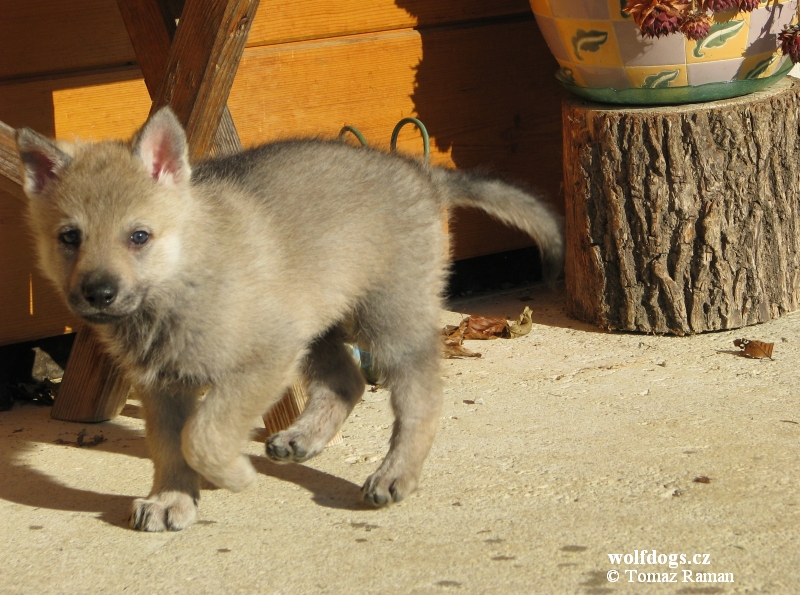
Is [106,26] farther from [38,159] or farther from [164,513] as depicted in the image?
[164,513]

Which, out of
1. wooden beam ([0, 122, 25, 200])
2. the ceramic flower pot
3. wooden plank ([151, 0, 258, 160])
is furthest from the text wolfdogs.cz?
wooden beam ([0, 122, 25, 200])

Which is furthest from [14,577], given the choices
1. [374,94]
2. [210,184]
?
[374,94]

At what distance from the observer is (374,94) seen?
4383mm

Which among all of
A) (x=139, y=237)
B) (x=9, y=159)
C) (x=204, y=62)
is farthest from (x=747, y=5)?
(x=9, y=159)

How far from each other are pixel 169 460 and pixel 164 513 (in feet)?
0.55

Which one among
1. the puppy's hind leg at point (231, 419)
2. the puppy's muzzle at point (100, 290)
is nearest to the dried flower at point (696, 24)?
the puppy's hind leg at point (231, 419)

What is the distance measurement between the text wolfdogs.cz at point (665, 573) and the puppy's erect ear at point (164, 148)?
1.53 m

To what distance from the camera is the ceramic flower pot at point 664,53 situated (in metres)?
3.62

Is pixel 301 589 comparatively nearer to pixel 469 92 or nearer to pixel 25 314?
pixel 25 314

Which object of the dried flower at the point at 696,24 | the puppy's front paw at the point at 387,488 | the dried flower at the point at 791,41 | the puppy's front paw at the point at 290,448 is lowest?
the puppy's front paw at the point at 387,488

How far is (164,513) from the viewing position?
2.71 meters

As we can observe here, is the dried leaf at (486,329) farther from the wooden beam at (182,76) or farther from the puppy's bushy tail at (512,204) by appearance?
the wooden beam at (182,76)

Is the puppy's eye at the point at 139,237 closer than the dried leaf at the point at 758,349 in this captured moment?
Yes

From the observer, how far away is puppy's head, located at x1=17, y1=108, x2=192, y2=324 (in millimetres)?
2484
